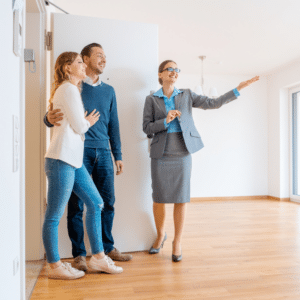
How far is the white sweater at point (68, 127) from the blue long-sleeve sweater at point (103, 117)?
34cm

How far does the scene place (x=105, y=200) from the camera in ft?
7.02

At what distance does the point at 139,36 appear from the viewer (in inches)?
93.0

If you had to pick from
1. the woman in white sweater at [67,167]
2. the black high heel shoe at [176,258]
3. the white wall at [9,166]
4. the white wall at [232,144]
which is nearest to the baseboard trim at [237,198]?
the white wall at [232,144]

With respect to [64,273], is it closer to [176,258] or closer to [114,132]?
[176,258]

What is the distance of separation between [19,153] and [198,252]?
1699mm

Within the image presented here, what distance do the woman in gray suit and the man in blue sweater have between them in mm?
268

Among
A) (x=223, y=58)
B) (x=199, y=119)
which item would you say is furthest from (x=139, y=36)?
(x=199, y=119)

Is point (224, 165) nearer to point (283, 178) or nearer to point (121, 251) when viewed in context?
point (283, 178)

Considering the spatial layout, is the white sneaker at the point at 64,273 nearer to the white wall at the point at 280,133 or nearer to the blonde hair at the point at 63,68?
the blonde hair at the point at 63,68

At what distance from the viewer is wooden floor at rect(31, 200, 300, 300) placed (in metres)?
1.65

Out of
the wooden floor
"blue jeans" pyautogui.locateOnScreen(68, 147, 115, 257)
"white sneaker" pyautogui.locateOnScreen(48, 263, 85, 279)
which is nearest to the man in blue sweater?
"blue jeans" pyautogui.locateOnScreen(68, 147, 115, 257)

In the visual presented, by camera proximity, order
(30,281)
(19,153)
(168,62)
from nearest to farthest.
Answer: (19,153), (30,281), (168,62)

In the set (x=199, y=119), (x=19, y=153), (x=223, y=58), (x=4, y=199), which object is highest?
(x=223, y=58)

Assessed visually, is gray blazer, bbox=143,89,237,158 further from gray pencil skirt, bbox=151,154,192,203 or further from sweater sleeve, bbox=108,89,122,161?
sweater sleeve, bbox=108,89,122,161
